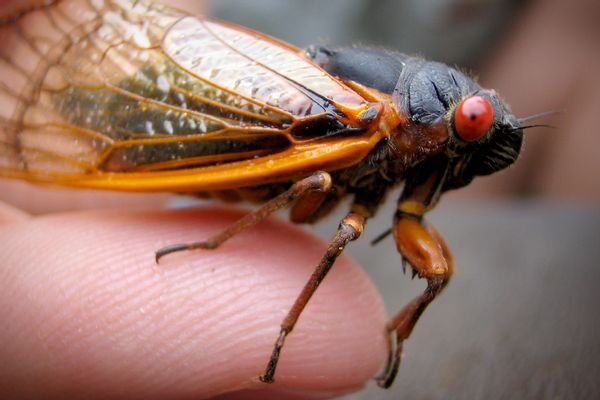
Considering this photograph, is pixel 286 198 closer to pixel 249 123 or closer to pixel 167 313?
pixel 249 123

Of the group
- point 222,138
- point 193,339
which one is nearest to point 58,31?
point 222,138

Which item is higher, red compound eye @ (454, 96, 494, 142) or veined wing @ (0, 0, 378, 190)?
red compound eye @ (454, 96, 494, 142)

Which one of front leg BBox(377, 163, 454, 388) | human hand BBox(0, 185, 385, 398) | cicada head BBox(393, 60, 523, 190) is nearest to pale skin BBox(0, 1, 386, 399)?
human hand BBox(0, 185, 385, 398)

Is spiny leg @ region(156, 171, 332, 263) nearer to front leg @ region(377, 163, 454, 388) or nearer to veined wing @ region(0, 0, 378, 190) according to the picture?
veined wing @ region(0, 0, 378, 190)

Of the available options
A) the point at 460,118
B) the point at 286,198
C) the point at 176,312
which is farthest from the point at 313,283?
the point at 460,118

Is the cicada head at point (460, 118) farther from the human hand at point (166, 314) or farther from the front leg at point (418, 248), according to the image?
the human hand at point (166, 314)

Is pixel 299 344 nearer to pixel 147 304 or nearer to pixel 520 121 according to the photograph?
pixel 147 304
